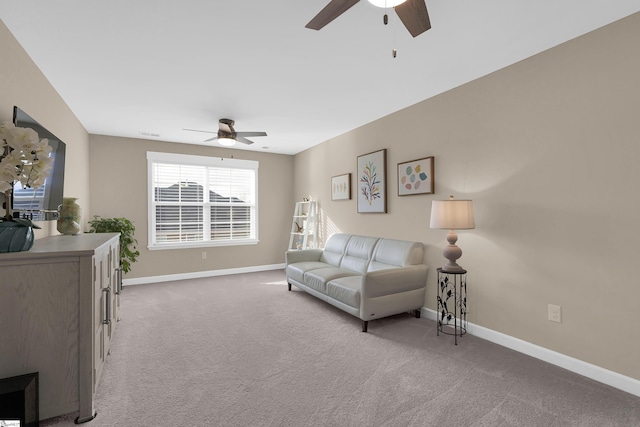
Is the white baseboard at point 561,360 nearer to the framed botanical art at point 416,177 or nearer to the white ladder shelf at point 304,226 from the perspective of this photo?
the framed botanical art at point 416,177

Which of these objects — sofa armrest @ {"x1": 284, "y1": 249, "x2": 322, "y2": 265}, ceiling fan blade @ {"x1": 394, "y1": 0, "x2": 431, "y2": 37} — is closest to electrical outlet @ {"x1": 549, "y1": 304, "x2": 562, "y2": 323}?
ceiling fan blade @ {"x1": 394, "y1": 0, "x2": 431, "y2": 37}

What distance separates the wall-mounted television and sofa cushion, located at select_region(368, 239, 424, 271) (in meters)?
3.32

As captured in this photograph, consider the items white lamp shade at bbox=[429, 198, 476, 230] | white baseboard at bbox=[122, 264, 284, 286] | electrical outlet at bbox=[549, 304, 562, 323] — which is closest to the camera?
electrical outlet at bbox=[549, 304, 562, 323]

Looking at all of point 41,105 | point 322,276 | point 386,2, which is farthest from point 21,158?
point 322,276

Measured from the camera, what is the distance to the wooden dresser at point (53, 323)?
165 centimetres

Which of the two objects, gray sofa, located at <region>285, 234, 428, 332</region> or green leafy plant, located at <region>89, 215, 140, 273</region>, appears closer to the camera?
gray sofa, located at <region>285, 234, 428, 332</region>

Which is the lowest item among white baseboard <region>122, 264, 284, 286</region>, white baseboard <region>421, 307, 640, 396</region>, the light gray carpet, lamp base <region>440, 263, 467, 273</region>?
the light gray carpet

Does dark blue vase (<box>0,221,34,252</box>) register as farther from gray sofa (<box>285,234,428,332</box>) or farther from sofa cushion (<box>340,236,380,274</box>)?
sofa cushion (<box>340,236,380,274</box>)

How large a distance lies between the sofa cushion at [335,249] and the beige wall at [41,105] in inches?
134

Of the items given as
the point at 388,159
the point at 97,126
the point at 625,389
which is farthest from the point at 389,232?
the point at 97,126

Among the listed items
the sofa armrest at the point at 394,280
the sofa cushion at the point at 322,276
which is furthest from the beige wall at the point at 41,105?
the sofa armrest at the point at 394,280

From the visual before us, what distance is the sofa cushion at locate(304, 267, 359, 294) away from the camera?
383 centimetres

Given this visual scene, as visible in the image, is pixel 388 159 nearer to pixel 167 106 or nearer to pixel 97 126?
pixel 167 106

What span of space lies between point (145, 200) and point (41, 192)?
9.91 feet
